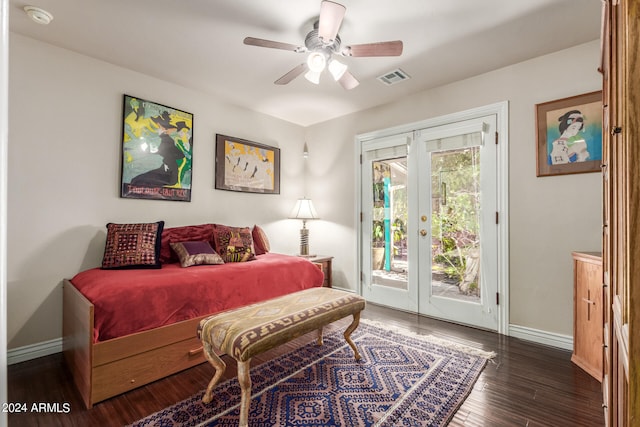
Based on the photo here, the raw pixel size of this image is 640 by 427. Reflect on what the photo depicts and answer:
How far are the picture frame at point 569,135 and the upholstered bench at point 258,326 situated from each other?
212 cm

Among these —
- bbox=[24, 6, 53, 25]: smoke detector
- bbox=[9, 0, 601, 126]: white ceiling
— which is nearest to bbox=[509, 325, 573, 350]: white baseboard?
bbox=[9, 0, 601, 126]: white ceiling

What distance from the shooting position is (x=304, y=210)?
423 cm

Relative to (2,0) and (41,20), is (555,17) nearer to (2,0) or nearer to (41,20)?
(2,0)

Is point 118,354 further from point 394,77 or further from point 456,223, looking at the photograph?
point 394,77

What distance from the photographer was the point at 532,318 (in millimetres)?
2721

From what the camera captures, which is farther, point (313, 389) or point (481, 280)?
point (481, 280)

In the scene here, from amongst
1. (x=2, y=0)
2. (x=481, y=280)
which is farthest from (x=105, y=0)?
(x=481, y=280)

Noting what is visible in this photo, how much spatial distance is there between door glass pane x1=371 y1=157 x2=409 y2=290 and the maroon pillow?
6.70 ft

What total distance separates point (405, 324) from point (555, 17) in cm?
286

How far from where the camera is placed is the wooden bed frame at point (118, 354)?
1.74 m

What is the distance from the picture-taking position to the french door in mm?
3020

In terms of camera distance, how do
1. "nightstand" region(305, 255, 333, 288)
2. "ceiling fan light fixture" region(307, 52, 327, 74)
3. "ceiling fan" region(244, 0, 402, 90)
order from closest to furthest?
A: 1. "ceiling fan" region(244, 0, 402, 90)
2. "ceiling fan light fixture" region(307, 52, 327, 74)
3. "nightstand" region(305, 255, 333, 288)

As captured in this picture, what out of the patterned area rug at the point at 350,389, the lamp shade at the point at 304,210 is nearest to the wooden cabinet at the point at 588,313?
the patterned area rug at the point at 350,389

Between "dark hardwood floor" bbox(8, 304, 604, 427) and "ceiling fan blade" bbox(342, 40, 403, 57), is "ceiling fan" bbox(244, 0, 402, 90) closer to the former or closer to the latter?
"ceiling fan blade" bbox(342, 40, 403, 57)
